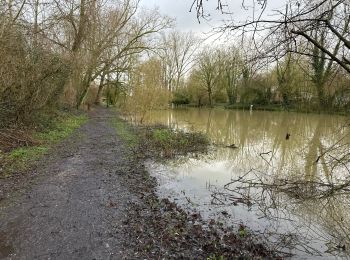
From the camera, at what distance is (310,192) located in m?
6.42

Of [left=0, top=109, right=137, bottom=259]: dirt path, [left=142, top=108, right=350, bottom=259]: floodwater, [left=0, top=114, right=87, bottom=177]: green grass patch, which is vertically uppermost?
[left=0, top=114, right=87, bottom=177]: green grass patch

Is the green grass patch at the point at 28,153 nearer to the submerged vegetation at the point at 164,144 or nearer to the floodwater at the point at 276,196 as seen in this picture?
the submerged vegetation at the point at 164,144

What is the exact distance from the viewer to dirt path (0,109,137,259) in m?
4.00

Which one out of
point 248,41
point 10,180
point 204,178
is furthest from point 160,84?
point 248,41

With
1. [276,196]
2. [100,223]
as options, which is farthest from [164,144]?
[100,223]

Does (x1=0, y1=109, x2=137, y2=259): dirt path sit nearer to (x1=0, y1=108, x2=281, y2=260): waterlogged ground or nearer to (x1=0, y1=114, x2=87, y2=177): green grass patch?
(x1=0, y1=108, x2=281, y2=260): waterlogged ground

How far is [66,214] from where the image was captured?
5086 mm

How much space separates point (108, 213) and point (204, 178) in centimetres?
364

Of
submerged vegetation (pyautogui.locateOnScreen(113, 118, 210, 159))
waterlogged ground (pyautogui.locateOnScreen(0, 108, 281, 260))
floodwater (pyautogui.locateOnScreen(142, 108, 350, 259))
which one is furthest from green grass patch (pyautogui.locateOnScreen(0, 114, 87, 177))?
floodwater (pyautogui.locateOnScreen(142, 108, 350, 259))

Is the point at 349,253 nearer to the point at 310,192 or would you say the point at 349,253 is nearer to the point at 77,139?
the point at 310,192

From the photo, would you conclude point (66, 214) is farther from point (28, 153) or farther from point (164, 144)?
point (164, 144)

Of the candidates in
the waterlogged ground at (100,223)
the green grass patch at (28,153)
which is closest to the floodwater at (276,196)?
the waterlogged ground at (100,223)

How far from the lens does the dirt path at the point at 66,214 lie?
4.00 meters

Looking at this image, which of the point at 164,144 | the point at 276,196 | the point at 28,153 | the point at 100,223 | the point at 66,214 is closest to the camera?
the point at 100,223
